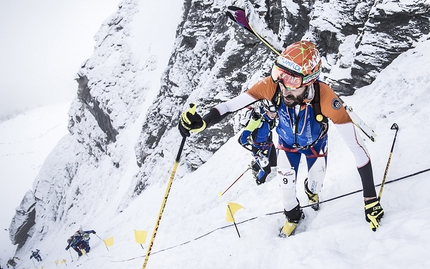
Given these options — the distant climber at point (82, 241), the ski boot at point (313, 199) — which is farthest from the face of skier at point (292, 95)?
the distant climber at point (82, 241)

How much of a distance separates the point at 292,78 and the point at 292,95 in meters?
0.28

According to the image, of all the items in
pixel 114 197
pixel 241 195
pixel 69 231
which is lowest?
pixel 69 231

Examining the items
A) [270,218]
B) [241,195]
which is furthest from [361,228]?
[241,195]

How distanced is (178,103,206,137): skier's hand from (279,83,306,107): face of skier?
1.30 m

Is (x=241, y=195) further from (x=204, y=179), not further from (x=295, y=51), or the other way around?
(x=295, y=51)

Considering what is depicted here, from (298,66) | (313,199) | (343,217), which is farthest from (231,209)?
(298,66)

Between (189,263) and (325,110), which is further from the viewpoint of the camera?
(189,263)

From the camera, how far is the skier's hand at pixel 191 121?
12.1ft

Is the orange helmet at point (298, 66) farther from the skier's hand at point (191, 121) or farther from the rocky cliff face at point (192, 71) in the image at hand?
the rocky cliff face at point (192, 71)

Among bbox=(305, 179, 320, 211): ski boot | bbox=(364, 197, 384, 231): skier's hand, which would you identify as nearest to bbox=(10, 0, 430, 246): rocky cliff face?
bbox=(305, 179, 320, 211): ski boot

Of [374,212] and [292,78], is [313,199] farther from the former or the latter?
[292,78]

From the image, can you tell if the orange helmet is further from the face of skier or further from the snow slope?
the snow slope

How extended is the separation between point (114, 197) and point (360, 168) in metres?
31.9

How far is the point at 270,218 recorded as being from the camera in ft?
18.4
